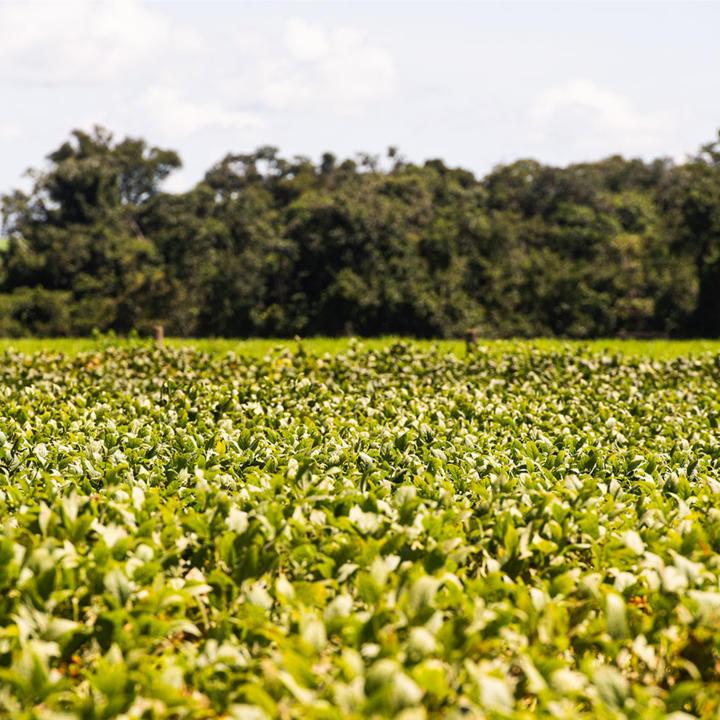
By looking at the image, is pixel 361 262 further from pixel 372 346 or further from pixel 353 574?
pixel 353 574

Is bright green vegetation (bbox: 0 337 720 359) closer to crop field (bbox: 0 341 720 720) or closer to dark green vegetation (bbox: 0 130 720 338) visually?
crop field (bbox: 0 341 720 720)

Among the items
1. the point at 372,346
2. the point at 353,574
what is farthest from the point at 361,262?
the point at 353,574

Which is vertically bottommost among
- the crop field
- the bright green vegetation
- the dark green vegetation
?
the crop field

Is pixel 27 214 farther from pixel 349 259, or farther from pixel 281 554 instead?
pixel 281 554

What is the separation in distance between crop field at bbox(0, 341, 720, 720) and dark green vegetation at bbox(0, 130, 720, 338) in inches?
1305

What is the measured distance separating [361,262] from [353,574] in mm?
37050

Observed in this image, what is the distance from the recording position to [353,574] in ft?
12.5

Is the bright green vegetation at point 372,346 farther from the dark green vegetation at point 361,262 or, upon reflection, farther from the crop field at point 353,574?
the dark green vegetation at point 361,262

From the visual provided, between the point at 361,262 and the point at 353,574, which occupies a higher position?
the point at 361,262

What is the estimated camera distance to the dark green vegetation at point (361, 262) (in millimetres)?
39969

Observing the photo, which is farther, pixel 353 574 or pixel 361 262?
pixel 361 262

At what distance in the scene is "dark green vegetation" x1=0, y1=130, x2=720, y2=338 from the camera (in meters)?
40.0

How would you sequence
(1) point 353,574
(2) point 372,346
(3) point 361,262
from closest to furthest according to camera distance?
(1) point 353,574, (2) point 372,346, (3) point 361,262

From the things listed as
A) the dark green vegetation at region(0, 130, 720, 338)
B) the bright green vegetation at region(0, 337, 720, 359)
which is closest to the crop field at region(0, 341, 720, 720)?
the bright green vegetation at region(0, 337, 720, 359)
